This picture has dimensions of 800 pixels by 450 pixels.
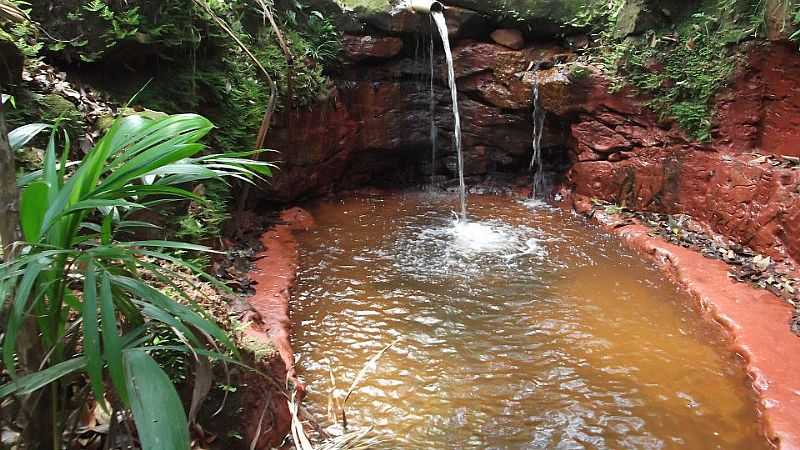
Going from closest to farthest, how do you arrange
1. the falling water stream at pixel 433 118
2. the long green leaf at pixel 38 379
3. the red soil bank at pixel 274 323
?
the long green leaf at pixel 38 379, the red soil bank at pixel 274 323, the falling water stream at pixel 433 118

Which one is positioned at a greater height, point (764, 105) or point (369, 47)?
point (369, 47)

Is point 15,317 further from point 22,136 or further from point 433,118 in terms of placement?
point 433,118

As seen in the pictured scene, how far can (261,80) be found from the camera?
594 cm

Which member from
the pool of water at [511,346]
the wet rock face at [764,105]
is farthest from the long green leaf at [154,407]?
the wet rock face at [764,105]

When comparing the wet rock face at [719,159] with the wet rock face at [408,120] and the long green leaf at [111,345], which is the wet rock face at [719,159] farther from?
the long green leaf at [111,345]

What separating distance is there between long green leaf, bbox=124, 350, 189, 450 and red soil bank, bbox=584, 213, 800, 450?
3.09 metres

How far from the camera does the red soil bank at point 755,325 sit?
312 cm

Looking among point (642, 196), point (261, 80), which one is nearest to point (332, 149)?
point (261, 80)

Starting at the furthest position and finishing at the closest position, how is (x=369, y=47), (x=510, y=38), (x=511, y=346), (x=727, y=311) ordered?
(x=510, y=38), (x=369, y=47), (x=727, y=311), (x=511, y=346)

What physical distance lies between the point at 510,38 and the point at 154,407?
7204 mm

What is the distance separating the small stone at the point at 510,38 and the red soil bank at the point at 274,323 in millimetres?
3554

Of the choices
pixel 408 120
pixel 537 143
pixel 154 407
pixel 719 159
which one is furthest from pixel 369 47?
pixel 154 407

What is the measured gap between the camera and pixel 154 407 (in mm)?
1142

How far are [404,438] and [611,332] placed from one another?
193 centimetres
